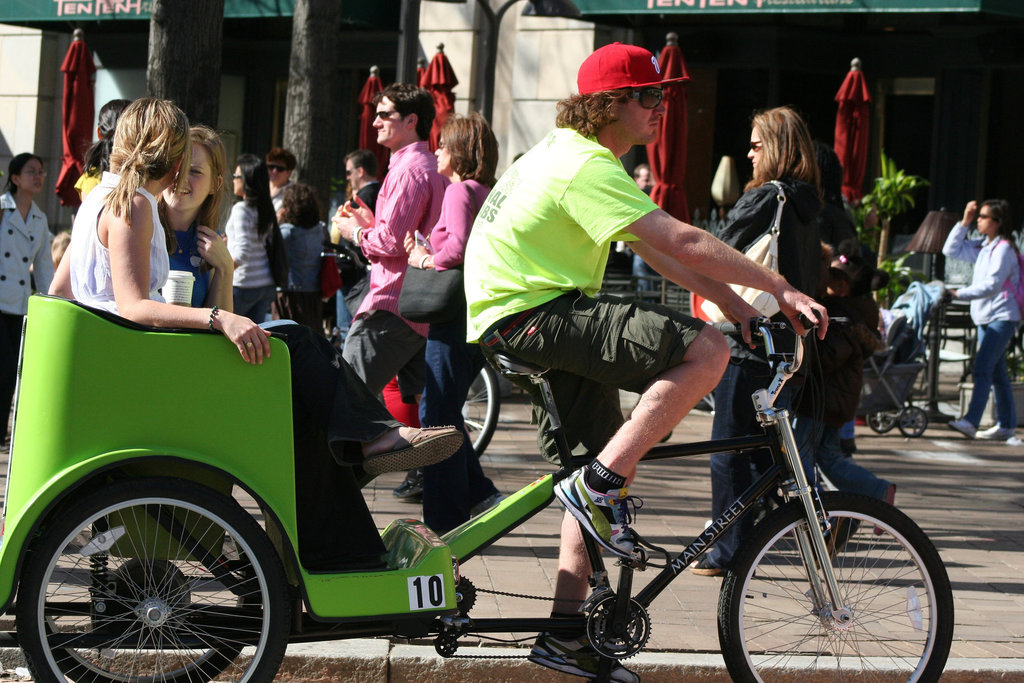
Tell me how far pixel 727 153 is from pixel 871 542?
11.7 metres

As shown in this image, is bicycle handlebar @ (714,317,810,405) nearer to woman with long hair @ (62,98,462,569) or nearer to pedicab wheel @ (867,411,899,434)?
woman with long hair @ (62,98,462,569)

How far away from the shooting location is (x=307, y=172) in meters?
10.8

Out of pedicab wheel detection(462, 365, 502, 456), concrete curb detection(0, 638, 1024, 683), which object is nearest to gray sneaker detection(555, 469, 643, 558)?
concrete curb detection(0, 638, 1024, 683)

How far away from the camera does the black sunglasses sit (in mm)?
3891

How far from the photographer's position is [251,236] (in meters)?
8.06

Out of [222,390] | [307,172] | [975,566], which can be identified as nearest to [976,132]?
[307,172]

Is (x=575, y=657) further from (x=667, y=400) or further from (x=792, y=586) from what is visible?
(x=667, y=400)

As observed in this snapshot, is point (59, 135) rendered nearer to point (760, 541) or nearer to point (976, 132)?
point (976, 132)

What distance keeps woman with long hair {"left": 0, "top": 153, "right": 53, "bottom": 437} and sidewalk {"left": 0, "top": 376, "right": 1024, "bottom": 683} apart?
2606 millimetres

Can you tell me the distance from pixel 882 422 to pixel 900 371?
61 cm

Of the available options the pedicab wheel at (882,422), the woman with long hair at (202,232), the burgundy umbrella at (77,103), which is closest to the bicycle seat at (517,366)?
the woman with long hair at (202,232)

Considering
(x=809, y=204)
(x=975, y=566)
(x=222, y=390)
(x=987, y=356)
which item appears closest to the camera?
(x=222, y=390)

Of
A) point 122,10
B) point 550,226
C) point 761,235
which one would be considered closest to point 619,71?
point 550,226

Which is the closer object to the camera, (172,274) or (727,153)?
(172,274)
